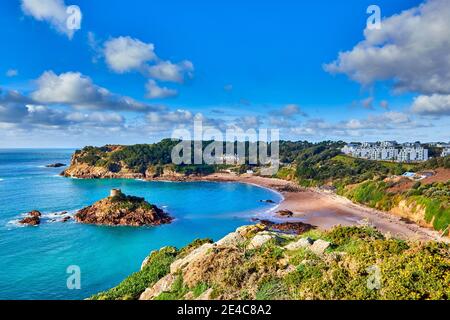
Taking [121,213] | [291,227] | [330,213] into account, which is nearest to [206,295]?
[291,227]

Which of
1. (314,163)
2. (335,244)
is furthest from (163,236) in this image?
(314,163)

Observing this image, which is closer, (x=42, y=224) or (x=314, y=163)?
(x=42, y=224)

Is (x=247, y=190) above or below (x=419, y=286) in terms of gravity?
below

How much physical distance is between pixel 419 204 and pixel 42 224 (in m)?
53.9

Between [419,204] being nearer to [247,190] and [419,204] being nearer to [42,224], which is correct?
[247,190]

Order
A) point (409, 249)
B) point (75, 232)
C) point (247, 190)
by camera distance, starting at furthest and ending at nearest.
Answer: point (247, 190), point (75, 232), point (409, 249)

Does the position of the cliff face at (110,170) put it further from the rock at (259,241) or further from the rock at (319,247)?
the rock at (319,247)

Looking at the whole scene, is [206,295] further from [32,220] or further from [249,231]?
[32,220]

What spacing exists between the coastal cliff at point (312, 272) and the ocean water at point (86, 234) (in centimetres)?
1781

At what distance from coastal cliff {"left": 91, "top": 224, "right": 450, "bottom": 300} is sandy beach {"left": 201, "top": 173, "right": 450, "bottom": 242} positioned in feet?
89.7

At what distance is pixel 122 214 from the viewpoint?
52.0 meters
